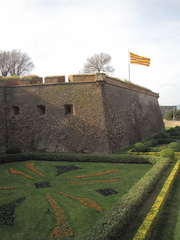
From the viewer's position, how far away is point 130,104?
21172 mm

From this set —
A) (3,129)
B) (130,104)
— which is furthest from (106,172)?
(130,104)

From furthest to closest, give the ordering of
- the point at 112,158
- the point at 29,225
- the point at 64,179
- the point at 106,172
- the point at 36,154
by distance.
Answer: the point at 36,154 → the point at 112,158 → the point at 106,172 → the point at 64,179 → the point at 29,225

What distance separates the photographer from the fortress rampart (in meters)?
16.2

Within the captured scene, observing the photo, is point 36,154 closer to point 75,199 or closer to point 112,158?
point 112,158

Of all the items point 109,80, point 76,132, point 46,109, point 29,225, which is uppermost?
point 109,80

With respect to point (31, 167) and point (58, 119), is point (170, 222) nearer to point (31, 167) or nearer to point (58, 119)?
point (31, 167)

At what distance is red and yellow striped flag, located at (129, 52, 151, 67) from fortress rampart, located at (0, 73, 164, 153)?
6020 mm

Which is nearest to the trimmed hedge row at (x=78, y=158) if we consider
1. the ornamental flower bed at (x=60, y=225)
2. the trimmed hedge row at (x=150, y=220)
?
the trimmed hedge row at (x=150, y=220)

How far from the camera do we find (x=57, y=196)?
8117 mm

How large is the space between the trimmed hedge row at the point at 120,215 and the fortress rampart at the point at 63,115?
777 cm

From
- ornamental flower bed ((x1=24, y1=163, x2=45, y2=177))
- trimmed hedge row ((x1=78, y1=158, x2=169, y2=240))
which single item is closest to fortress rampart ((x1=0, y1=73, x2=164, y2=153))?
ornamental flower bed ((x1=24, y1=163, x2=45, y2=177))

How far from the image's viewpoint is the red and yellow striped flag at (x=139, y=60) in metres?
23.2

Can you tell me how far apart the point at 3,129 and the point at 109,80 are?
29.9 ft

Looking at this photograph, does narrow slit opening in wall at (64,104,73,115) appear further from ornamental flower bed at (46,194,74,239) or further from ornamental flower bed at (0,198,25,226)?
ornamental flower bed at (46,194,74,239)
